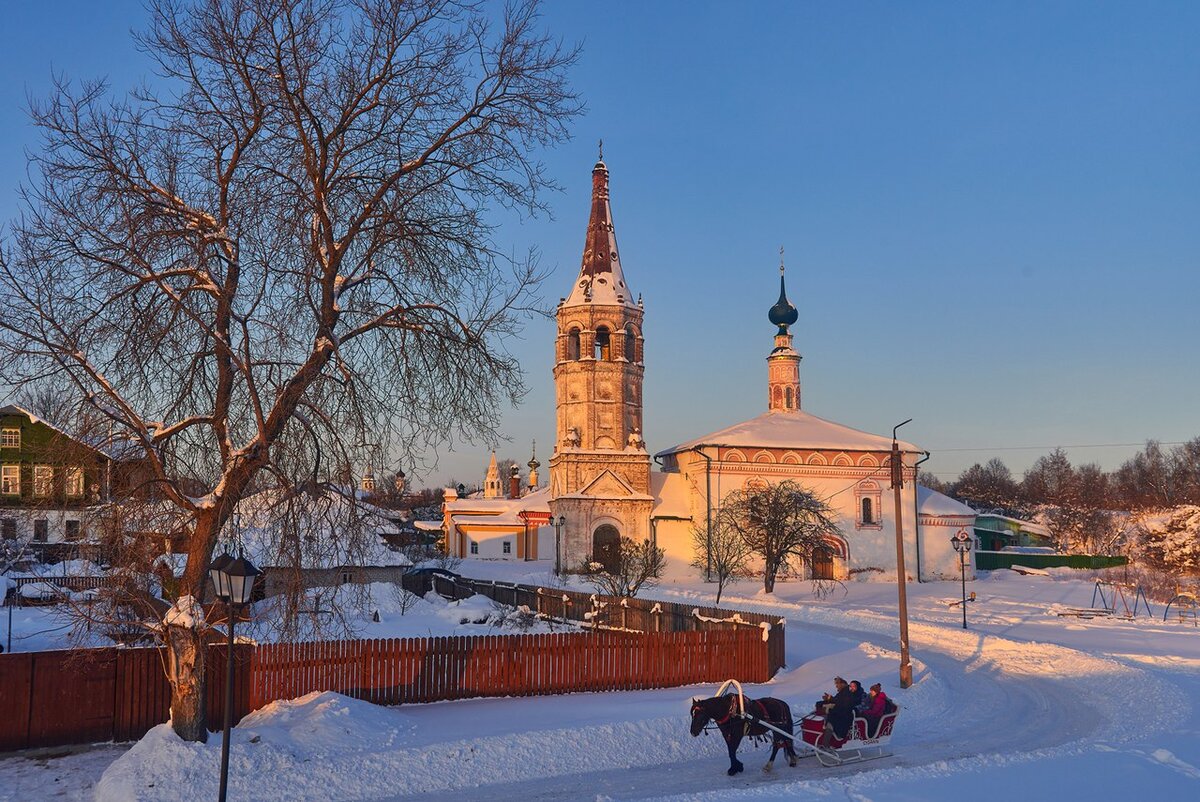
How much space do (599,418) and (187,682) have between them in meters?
42.8

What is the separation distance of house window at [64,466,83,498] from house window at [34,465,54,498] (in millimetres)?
205

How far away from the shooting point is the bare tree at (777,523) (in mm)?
46281

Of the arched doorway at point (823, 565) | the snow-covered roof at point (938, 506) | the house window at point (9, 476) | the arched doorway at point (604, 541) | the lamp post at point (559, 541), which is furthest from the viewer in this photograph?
the snow-covered roof at point (938, 506)

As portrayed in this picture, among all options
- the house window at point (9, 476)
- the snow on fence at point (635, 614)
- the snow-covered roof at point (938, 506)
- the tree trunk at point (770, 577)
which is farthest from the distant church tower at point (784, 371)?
the house window at point (9, 476)

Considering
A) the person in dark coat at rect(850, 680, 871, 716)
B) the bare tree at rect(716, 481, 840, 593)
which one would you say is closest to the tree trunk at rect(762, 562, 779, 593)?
the bare tree at rect(716, 481, 840, 593)

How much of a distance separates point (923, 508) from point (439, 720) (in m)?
50.6

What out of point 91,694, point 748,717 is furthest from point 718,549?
point 91,694

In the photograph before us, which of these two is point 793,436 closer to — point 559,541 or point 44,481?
point 559,541

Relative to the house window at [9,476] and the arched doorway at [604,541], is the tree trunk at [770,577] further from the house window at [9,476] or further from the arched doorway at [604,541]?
the house window at [9,476]

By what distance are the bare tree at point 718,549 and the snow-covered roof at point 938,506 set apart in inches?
515

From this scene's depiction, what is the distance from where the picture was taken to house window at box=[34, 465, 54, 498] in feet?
→ 40.7

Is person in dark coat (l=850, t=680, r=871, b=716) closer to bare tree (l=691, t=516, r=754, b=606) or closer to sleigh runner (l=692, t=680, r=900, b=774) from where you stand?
sleigh runner (l=692, t=680, r=900, b=774)

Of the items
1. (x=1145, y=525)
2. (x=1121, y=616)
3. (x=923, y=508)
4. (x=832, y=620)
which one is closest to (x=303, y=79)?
(x=832, y=620)

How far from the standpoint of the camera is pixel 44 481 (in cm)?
1266
